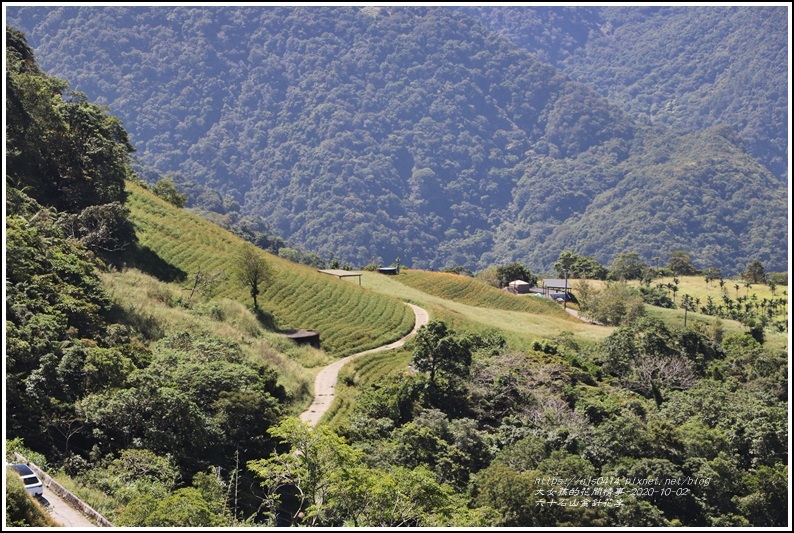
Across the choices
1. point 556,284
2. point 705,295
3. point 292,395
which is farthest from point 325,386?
point 705,295

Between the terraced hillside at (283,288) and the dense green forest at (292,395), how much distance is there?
0.21 meters

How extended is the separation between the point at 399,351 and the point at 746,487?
23638 millimetres

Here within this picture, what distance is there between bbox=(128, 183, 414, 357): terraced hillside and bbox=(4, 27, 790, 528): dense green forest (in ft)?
0.70

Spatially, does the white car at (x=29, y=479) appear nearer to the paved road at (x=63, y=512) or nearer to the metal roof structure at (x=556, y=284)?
the paved road at (x=63, y=512)

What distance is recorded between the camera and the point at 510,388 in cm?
4478

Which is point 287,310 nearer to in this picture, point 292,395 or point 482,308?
point 292,395

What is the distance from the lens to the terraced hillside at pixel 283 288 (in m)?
57.3

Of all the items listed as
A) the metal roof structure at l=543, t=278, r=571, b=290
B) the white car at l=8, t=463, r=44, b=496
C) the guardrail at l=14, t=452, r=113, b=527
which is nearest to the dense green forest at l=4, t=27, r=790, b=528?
the guardrail at l=14, t=452, r=113, b=527

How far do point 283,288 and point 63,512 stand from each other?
39.5 m

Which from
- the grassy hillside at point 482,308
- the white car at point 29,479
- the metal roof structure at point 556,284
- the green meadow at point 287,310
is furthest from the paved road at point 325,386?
the metal roof structure at point 556,284

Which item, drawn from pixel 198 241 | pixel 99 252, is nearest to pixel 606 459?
pixel 99 252

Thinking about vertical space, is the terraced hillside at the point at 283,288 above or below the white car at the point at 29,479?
above

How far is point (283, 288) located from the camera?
62094 mm

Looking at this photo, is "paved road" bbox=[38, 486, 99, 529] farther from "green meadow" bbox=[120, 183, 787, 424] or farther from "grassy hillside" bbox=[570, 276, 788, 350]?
"grassy hillside" bbox=[570, 276, 788, 350]
